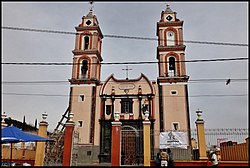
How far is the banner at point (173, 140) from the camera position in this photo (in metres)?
13.5

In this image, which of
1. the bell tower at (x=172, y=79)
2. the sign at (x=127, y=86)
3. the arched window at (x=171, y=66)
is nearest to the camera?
the bell tower at (x=172, y=79)

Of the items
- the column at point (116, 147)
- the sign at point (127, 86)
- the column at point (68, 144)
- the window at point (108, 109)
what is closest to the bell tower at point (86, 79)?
the window at point (108, 109)

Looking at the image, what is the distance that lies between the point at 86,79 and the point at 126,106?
4.43 m

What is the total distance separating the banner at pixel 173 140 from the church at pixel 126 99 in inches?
234

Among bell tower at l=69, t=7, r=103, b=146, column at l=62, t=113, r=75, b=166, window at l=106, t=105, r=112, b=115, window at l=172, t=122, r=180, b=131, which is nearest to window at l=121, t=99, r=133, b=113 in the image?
window at l=106, t=105, r=112, b=115

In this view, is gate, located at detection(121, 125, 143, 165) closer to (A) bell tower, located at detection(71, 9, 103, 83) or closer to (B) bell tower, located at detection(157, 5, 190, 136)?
(B) bell tower, located at detection(157, 5, 190, 136)

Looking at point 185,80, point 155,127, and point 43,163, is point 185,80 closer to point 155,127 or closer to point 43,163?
point 155,127

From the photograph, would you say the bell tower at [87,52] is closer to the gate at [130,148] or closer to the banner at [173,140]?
the gate at [130,148]

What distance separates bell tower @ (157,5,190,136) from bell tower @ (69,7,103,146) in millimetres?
5842

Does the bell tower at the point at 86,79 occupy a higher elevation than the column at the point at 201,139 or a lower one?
higher

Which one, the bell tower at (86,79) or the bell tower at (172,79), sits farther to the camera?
the bell tower at (86,79)

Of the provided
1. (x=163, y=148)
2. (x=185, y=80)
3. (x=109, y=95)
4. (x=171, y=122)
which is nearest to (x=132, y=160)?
(x=163, y=148)

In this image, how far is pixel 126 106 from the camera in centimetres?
2238

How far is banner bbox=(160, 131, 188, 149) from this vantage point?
44.2ft
